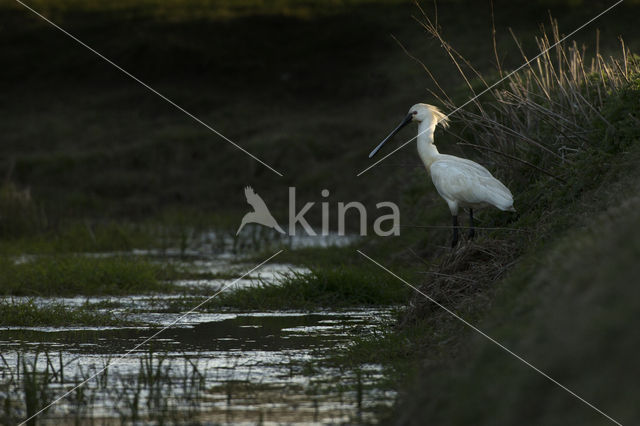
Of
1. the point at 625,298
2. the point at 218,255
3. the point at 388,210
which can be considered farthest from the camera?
the point at 388,210

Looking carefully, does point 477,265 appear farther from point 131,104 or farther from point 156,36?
point 156,36

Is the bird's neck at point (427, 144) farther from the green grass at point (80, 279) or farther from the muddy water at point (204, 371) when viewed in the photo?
the green grass at point (80, 279)

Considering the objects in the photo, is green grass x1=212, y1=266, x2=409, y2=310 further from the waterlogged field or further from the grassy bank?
the grassy bank

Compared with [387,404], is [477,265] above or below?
above

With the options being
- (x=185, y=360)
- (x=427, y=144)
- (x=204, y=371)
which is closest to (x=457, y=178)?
(x=427, y=144)

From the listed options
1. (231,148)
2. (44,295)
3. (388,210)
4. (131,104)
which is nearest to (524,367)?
(44,295)

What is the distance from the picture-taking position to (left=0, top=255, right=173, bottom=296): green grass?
9.95m

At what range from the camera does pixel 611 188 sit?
7.17m

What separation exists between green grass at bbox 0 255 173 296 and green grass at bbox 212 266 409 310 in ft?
4.27

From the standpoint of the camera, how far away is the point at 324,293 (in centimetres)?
936

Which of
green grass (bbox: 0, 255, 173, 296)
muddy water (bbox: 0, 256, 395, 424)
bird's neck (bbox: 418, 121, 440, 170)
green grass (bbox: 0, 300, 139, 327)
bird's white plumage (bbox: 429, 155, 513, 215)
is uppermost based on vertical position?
bird's neck (bbox: 418, 121, 440, 170)

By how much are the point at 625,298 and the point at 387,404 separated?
73.7 inches

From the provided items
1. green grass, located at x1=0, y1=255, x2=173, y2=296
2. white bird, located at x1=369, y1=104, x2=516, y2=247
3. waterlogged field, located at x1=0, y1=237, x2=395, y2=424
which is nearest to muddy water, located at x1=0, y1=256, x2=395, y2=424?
waterlogged field, located at x1=0, y1=237, x2=395, y2=424

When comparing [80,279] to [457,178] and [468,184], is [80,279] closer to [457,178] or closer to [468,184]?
[457,178]
